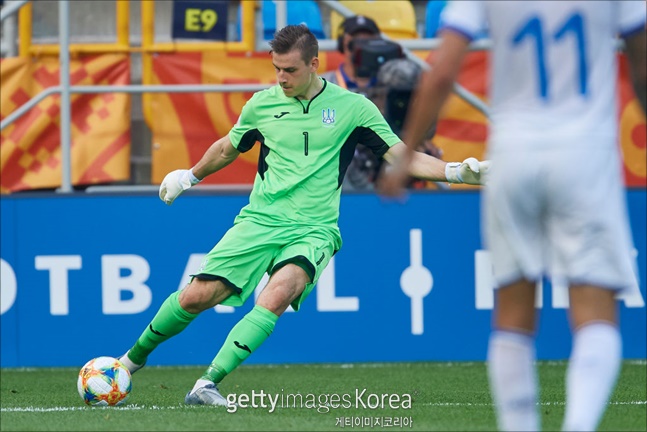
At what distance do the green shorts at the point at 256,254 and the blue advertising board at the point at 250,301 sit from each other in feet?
9.40

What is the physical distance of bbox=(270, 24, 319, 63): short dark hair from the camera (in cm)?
664

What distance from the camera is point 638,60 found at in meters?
4.24

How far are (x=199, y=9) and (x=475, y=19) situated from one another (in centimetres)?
641

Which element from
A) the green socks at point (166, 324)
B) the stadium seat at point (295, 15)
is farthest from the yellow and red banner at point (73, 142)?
the green socks at point (166, 324)

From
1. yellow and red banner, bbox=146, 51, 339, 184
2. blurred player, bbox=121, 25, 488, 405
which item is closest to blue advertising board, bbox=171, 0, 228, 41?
yellow and red banner, bbox=146, 51, 339, 184

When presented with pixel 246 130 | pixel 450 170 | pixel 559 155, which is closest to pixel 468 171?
pixel 450 170

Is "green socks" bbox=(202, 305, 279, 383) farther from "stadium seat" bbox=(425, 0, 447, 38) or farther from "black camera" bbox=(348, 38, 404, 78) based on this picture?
"stadium seat" bbox=(425, 0, 447, 38)

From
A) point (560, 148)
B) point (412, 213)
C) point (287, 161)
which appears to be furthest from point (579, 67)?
point (412, 213)

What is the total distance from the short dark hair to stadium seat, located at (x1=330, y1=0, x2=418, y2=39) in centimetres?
406

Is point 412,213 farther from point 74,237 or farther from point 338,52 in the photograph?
point 74,237

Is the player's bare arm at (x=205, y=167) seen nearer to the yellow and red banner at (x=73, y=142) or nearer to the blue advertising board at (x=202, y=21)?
the yellow and red banner at (x=73, y=142)

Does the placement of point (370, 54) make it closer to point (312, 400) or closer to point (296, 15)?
point (296, 15)

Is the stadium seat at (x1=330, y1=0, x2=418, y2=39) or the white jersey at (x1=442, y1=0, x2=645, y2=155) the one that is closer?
the white jersey at (x1=442, y1=0, x2=645, y2=155)

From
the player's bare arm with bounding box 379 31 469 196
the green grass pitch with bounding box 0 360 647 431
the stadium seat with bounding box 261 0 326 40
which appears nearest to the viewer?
the player's bare arm with bounding box 379 31 469 196
